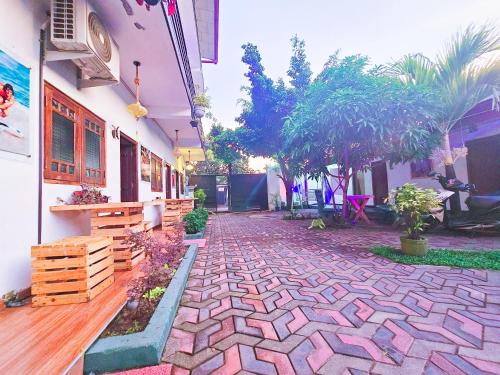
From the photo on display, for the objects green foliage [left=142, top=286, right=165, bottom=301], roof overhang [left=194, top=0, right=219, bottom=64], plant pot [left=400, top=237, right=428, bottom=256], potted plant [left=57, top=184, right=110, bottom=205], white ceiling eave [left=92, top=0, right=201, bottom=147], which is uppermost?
roof overhang [left=194, top=0, right=219, bottom=64]

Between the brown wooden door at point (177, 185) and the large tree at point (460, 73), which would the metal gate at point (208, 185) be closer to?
the brown wooden door at point (177, 185)

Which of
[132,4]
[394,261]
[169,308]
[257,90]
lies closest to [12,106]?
[132,4]

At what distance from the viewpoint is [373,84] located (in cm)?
487

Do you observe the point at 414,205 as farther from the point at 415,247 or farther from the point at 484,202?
the point at 484,202

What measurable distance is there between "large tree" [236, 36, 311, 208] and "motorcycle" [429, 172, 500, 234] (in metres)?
7.01

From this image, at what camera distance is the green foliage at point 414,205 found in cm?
317

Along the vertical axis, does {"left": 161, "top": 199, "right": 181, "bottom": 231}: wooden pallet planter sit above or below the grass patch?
above

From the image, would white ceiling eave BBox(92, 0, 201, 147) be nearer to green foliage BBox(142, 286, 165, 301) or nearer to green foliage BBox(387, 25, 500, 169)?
green foliage BBox(142, 286, 165, 301)

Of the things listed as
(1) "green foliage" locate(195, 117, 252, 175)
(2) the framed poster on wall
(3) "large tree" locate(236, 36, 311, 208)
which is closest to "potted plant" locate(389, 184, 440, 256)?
(2) the framed poster on wall

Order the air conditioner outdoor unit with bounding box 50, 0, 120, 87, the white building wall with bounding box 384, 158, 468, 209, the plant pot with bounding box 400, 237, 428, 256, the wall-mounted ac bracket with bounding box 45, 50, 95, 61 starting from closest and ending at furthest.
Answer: the air conditioner outdoor unit with bounding box 50, 0, 120, 87, the wall-mounted ac bracket with bounding box 45, 50, 95, 61, the plant pot with bounding box 400, 237, 428, 256, the white building wall with bounding box 384, 158, 468, 209

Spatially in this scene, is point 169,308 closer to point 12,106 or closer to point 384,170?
point 12,106

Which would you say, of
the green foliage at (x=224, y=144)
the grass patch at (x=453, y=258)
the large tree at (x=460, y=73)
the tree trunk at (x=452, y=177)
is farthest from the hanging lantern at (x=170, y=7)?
the green foliage at (x=224, y=144)

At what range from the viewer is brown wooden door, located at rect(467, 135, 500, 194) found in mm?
5824

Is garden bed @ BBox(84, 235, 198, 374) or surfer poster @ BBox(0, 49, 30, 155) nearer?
garden bed @ BBox(84, 235, 198, 374)
